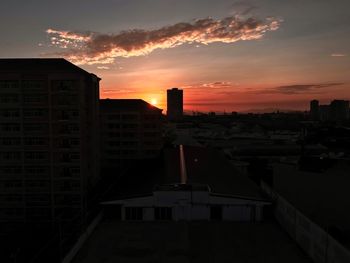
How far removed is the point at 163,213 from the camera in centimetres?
2806

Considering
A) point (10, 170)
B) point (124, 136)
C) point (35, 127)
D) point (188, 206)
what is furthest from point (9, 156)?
point (124, 136)

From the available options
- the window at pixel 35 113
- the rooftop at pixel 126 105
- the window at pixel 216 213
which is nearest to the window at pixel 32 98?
the window at pixel 35 113

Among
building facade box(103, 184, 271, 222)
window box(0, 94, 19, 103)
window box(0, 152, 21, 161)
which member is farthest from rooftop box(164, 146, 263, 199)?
window box(0, 94, 19, 103)

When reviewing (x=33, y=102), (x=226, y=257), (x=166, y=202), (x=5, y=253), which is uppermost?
(x=33, y=102)

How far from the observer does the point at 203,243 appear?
76.7 feet

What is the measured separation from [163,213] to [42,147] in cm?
2281

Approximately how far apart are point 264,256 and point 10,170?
3515 cm

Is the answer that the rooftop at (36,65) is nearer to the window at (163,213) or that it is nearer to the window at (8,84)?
the window at (8,84)

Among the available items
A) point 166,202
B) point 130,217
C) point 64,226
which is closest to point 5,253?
point 64,226

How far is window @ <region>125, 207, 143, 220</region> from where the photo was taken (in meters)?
28.2

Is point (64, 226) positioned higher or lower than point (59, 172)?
lower

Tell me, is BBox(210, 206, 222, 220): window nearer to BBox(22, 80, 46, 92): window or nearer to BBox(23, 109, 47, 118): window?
BBox(23, 109, 47, 118): window

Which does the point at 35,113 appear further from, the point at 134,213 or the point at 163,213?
the point at 163,213

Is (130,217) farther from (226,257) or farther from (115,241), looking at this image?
(226,257)
